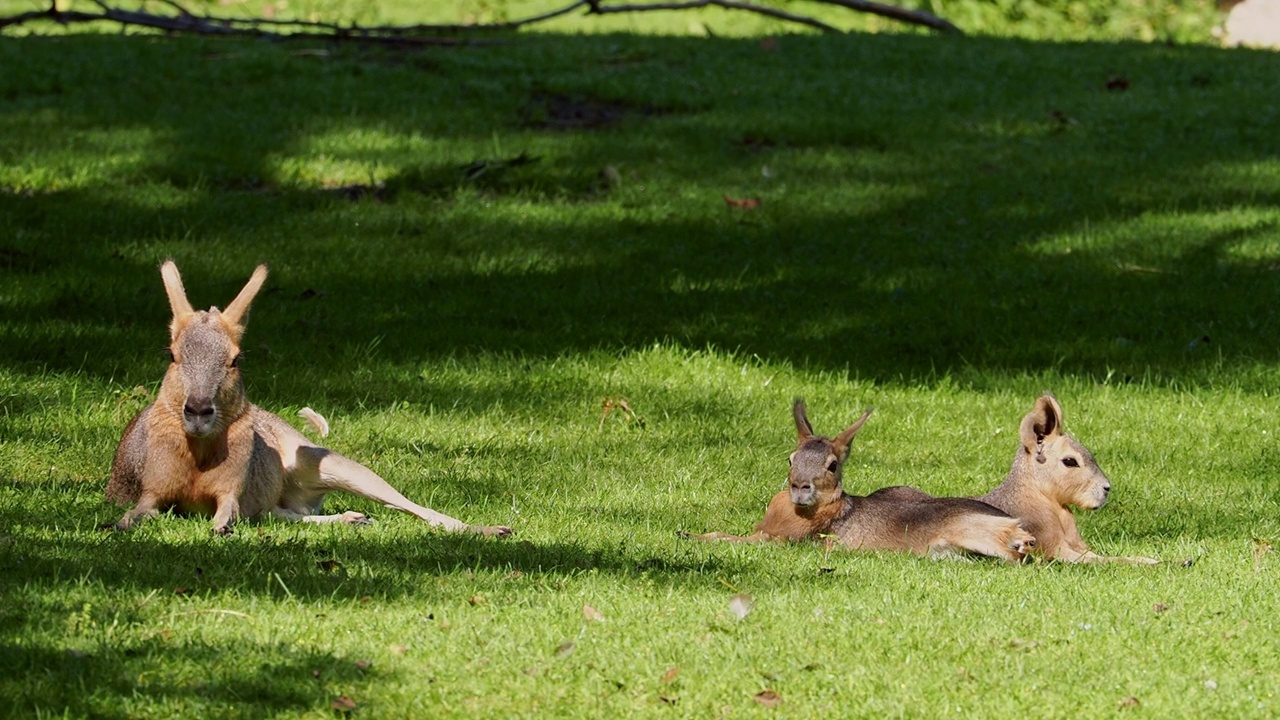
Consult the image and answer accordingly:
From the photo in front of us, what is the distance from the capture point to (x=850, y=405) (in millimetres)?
10672

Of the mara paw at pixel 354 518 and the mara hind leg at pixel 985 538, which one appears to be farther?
Result: the mara paw at pixel 354 518

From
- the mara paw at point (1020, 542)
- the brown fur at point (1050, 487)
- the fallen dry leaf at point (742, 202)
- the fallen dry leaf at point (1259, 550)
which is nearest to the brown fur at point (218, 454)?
the mara paw at point (1020, 542)

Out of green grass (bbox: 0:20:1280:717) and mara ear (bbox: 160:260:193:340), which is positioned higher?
mara ear (bbox: 160:260:193:340)

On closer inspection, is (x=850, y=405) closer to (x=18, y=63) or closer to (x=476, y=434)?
(x=476, y=434)

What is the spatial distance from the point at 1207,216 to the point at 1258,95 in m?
4.11

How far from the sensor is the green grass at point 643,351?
219 inches

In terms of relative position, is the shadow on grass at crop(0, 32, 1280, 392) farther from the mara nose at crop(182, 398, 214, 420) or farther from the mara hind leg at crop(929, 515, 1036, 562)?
the mara hind leg at crop(929, 515, 1036, 562)

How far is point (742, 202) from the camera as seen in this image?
1478 cm

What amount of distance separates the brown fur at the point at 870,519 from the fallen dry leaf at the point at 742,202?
23.8 feet

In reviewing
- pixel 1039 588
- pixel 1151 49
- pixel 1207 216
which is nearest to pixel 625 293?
pixel 1207 216

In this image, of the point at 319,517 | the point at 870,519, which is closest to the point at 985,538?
the point at 870,519

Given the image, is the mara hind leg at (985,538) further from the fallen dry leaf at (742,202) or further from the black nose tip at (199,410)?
the fallen dry leaf at (742,202)

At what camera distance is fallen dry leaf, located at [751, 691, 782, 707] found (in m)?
5.26

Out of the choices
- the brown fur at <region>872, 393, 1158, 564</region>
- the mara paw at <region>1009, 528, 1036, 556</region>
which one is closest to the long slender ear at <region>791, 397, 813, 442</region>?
the brown fur at <region>872, 393, 1158, 564</region>
